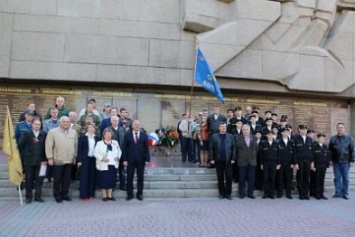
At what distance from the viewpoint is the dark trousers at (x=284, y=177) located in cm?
836

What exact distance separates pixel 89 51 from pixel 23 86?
2797 millimetres

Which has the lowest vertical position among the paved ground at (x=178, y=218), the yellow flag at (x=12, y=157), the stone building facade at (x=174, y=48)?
the paved ground at (x=178, y=218)

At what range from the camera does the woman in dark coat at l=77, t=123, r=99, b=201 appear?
292 inches

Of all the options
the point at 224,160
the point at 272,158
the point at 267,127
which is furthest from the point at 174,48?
the point at 272,158

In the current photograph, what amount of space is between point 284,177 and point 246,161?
1.07 meters

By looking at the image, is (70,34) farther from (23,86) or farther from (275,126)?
(275,126)

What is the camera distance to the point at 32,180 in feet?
23.7

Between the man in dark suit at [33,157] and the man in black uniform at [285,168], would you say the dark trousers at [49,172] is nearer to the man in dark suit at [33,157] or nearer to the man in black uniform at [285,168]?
the man in dark suit at [33,157]

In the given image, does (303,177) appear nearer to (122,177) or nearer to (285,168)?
(285,168)

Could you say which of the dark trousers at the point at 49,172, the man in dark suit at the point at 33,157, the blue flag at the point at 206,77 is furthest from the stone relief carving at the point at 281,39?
the man in dark suit at the point at 33,157

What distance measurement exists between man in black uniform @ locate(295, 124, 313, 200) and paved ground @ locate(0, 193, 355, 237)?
565 mm

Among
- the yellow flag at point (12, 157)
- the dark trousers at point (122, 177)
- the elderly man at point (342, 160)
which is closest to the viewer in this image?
the yellow flag at point (12, 157)

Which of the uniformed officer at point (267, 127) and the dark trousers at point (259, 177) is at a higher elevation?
the uniformed officer at point (267, 127)

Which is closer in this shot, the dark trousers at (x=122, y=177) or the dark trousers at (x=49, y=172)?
the dark trousers at (x=49, y=172)
